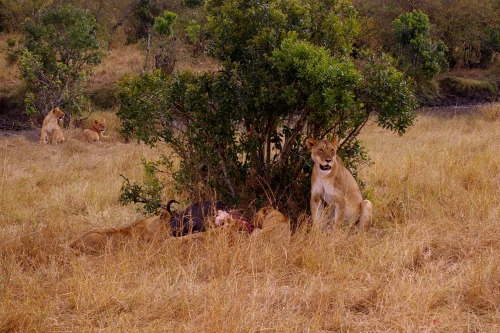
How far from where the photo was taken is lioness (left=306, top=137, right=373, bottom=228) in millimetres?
5797

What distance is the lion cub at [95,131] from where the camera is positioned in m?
14.7

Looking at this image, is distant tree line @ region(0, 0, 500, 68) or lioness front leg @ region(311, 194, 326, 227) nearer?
lioness front leg @ region(311, 194, 326, 227)

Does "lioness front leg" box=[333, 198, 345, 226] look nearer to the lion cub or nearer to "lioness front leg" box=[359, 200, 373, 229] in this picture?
"lioness front leg" box=[359, 200, 373, 229]

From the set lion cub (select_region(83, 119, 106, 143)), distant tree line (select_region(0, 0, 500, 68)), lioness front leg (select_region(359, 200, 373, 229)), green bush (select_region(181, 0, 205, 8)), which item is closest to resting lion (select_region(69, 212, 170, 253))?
lioness front leg (select_region(359, 200, 373, 229))

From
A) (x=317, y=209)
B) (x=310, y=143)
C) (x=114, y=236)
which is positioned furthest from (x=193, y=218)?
(x=310, y=143)

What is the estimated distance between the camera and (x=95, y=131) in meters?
15.0

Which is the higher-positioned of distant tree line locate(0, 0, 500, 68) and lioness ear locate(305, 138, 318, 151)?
distant tree line locate(0, 0, 500, 68)

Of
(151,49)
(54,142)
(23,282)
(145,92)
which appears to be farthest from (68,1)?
(23,282)

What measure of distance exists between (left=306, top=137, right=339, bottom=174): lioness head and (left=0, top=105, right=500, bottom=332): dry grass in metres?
0.62

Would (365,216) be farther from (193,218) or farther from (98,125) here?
(98,125)

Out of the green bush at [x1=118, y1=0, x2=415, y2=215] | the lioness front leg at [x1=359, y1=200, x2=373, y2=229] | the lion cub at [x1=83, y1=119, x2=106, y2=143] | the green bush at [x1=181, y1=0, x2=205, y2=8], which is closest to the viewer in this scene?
the green bush at [x1=118, y1=0, x2=415, y2=215]

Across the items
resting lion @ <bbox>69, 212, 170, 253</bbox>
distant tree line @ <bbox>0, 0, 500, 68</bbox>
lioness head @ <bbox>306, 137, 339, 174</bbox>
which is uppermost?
distant tree line @ <bbox>0, 0, 500, 68</bbox>

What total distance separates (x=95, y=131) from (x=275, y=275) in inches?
433

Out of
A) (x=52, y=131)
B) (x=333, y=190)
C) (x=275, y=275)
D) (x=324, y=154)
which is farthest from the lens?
(x=52, y=131)
